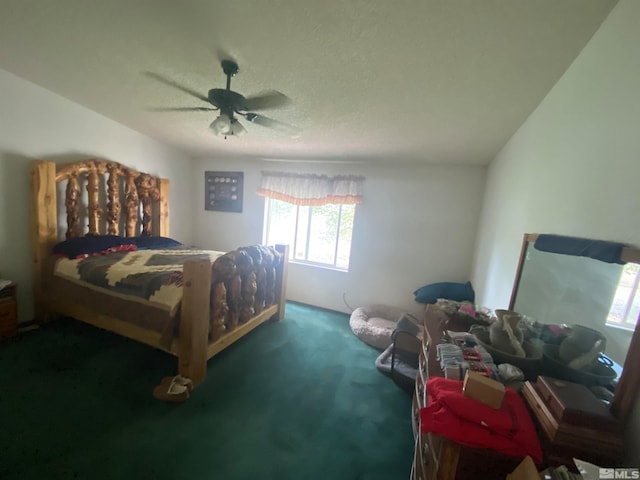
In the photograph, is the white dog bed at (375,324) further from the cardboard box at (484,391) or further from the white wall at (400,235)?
the cardboard box at (484,391)

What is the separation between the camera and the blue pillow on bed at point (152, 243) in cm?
311

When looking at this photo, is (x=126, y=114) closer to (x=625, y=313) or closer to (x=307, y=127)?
(x=307, y=127)

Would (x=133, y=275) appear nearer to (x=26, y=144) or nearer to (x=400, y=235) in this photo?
(x=26, y=144)

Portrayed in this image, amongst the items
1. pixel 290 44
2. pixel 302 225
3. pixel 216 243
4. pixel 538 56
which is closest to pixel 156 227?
pixel 216 243

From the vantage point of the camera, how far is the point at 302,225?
3.95 m

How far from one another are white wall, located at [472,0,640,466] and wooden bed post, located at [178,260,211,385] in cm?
214

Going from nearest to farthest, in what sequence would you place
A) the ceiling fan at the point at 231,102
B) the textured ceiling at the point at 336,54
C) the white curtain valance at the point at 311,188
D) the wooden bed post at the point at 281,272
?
the textured ceiling at the point at 336,54 < the ceiling fan at the point at 231,102 < the wooden bed post at the point at 281,272 < the white curtain valance at the point at 311,188

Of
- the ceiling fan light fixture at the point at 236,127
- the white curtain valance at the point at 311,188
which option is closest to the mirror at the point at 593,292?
the ceiling fan light fixture at the point at 236,127

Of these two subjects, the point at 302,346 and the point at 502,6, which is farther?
the point at 302,346

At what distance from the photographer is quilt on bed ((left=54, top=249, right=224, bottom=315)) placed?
1902mm

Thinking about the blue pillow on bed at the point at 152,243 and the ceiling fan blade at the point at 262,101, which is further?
the blue pillow on bed at the point at 152,243

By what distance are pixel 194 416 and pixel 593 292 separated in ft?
7.46

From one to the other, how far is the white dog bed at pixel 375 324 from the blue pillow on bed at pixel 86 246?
293 cm

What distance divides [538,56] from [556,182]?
0.68 m
